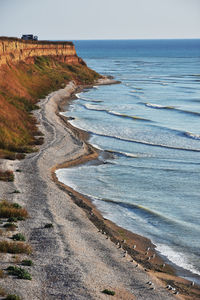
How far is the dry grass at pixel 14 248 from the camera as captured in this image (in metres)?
16.9

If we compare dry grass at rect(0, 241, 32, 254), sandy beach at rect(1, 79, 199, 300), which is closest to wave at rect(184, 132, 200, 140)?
sandy beach at rect(1, 79, 199, 300)

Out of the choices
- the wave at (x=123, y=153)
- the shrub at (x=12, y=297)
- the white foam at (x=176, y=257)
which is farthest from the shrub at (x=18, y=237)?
the wave at (x=123, y=153)

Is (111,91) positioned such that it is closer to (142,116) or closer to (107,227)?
(142,116)

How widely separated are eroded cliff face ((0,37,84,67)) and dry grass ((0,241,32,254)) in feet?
166

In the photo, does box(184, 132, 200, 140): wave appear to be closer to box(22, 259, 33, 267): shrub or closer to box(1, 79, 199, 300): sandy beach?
box(1, 79, 199, 300): sandy beach

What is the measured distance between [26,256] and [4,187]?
929cm

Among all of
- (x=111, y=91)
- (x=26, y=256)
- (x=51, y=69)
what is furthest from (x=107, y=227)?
(x=51, y=69)

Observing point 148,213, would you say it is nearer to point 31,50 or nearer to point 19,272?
point 19,272

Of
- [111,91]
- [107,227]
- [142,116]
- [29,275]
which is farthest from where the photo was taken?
[111,91]

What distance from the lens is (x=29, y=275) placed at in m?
15.1

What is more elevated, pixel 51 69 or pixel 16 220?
pixel 51 69

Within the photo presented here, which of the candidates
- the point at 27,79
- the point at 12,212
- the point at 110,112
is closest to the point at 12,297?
the point at 12,212

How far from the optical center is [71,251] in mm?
18031

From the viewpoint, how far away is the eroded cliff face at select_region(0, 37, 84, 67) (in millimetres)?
70131
